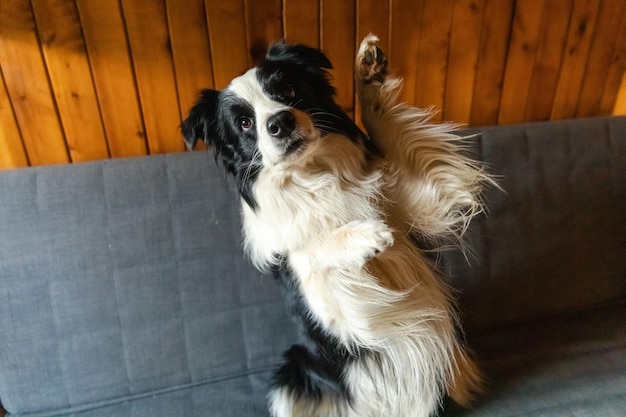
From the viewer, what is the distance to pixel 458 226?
1.33 m

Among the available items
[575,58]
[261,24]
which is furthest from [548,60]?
[261,24]

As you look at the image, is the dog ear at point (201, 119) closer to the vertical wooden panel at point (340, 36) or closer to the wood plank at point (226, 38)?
the wood plank at point (226, 38)

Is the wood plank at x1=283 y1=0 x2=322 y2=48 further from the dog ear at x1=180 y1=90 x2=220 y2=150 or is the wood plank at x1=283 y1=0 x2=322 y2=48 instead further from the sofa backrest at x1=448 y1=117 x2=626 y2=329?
the sofa backrest at x1=448 y1=117 x2=626 y2=329

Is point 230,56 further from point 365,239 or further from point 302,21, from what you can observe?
point 365,239

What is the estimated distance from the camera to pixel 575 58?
1.79 m

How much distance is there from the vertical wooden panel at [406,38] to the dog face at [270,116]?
1.74ft

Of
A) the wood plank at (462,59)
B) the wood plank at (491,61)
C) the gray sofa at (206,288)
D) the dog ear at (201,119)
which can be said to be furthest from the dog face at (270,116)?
the wood plank at (491,61)

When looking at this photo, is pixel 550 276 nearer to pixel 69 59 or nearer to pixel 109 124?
pixel 109 124

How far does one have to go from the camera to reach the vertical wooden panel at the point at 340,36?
151 centimetres

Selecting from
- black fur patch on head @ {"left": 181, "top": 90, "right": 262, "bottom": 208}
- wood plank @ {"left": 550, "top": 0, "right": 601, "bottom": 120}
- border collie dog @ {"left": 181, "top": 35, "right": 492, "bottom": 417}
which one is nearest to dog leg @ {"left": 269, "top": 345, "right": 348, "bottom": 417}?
border collie dog @ {"left": 181, "top": 35, "right": 492, "bottom": 417}

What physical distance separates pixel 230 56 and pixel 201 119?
0.47 metres

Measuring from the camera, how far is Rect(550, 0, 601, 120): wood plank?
171cm

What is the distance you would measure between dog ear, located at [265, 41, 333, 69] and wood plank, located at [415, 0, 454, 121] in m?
0.66

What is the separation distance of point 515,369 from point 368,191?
87 centimetres
